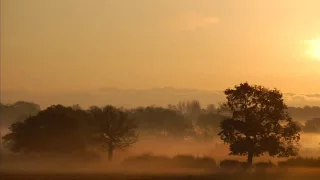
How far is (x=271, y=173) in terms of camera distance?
51.6 m

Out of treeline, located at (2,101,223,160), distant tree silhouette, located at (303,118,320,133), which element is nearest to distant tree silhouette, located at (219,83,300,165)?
treeline, located at (2,101,223,160)

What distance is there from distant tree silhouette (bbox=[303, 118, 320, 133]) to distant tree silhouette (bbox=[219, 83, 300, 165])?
45.6 metres

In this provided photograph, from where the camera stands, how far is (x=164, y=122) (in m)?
156

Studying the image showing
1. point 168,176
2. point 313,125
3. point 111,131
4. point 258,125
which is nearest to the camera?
point 168,176

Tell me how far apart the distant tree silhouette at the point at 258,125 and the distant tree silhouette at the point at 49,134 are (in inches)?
949

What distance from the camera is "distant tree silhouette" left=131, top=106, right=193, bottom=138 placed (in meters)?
146

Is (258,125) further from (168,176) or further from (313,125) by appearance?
(313,125)

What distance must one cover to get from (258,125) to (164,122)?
90.9 meters

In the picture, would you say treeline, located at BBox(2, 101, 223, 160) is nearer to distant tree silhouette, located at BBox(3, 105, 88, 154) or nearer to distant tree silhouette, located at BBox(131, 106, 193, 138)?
distant tree silhouette, located at BBox(3, 105, 88, 154)

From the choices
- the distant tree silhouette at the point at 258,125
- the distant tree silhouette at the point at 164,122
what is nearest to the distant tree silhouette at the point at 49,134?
the distant tree silhouette at the point at 258,125

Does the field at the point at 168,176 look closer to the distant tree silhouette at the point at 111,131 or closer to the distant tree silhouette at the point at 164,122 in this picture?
the distant tree silhouette at the point at 111,131

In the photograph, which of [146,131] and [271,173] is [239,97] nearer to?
[271,173]

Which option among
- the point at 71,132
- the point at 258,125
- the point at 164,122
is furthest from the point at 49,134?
the point at 164,122

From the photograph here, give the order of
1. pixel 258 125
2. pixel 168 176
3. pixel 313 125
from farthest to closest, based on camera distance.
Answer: pixel 313 125 → pixel 258 125 → pixel 168 176
